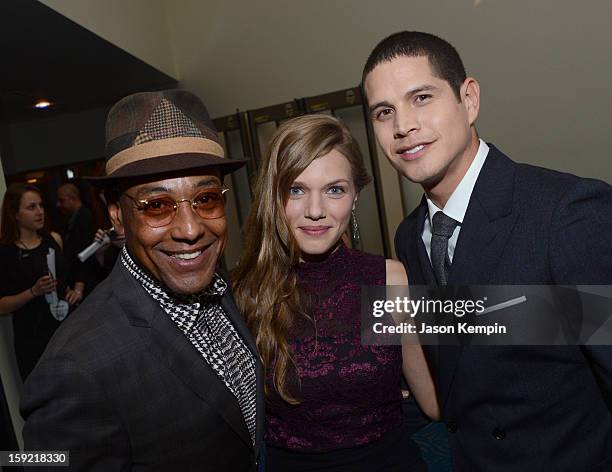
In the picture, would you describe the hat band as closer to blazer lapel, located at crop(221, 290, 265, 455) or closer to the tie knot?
blazer lapel, located at crop(221, 290, 265, 455)

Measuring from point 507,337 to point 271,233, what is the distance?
0.90 m

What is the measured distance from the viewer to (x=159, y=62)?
5.45 metres

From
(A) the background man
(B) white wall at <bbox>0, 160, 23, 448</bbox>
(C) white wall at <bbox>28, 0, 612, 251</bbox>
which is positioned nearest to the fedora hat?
(B) white wall at <bbox>0, 160, 23, 448</bbox>

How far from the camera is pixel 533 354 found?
130cm

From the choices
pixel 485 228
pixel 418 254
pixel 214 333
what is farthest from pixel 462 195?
pixel 214 333

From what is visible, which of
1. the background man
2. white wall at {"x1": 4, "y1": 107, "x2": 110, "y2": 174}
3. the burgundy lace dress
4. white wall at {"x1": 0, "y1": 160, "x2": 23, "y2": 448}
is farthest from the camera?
white wall at {"x1": 4, "y1": 107, "x2": 110, "y2": 174}

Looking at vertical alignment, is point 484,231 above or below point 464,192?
below

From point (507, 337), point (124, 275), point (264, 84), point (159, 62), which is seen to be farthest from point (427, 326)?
point (159, 62)

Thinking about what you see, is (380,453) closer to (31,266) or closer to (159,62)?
(31,266)

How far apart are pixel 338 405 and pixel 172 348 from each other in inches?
27.6

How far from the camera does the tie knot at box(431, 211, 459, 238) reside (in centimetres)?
150

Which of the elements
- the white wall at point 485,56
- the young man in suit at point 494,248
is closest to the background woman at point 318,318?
the young man in suit at point 494,248

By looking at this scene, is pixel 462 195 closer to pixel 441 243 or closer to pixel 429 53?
pixel 441 243

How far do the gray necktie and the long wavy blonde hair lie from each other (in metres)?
0.51
